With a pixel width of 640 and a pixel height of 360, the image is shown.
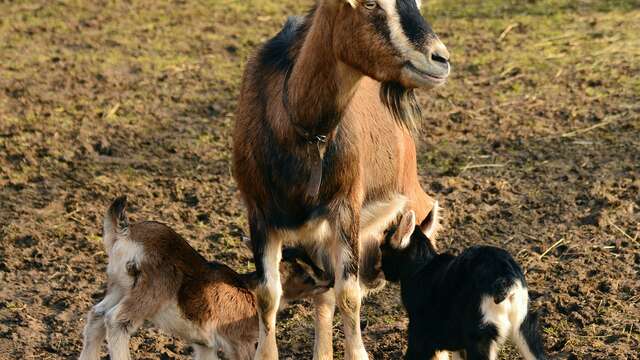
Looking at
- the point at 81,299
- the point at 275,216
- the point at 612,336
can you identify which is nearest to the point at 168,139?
the point at 81,299

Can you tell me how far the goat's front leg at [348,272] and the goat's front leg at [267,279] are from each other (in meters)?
0.33

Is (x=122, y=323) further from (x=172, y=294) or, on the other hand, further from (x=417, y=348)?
(x=417, y=348)

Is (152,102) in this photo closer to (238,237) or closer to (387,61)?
(238,237)

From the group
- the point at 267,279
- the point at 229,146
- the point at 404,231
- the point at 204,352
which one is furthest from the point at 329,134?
the point at 229,146

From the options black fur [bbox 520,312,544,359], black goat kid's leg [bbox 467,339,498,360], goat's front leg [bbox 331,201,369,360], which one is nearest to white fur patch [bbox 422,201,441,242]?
goat's front leg [bbox 331,201,369,360]

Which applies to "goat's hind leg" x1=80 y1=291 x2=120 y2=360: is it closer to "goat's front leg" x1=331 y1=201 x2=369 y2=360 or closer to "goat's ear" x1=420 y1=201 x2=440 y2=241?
"goat's front leg" x1=331 y1=201 x2=369 y2=360

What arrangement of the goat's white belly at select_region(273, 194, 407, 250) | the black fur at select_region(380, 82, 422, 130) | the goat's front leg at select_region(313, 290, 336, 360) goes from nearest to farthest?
the black fur at select_region(380, 82, 422, 130)
the goat's white belly at select_region(273, 194, 407, 250)
the goat's front leg at select_region(313, 290, 336, 360)

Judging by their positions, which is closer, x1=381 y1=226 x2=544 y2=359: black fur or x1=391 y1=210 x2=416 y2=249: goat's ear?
x1=381 y1=226 x2=544 y2=359: black fur

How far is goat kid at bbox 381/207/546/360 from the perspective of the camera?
20.5 feet

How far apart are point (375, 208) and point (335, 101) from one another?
1.23 metres

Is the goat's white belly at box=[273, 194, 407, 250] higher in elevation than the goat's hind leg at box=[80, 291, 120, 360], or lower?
higher

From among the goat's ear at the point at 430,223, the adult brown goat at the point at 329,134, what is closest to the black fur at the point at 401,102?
the adult brown goat at the point at 329,134

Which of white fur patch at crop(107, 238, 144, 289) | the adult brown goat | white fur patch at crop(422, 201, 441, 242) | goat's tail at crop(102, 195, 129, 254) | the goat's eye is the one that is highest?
the goat's eye

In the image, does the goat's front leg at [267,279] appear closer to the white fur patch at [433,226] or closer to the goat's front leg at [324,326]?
the goat's front leg at [324,326]
